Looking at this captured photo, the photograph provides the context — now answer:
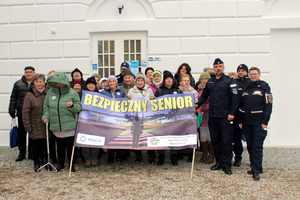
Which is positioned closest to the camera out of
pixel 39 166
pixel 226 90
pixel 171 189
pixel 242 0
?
pixel 171 189

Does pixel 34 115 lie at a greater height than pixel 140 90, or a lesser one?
lesser

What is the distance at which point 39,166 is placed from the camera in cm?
495

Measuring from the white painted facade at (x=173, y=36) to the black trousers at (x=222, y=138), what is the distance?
2712 millimetres

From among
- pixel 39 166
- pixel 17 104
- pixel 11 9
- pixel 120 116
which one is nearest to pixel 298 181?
pixel 120 116

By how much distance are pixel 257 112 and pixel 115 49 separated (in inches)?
181

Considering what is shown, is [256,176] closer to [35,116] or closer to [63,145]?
[63,145]

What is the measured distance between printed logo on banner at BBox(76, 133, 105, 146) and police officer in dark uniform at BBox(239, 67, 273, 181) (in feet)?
8.89

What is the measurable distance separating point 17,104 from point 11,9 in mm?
3551

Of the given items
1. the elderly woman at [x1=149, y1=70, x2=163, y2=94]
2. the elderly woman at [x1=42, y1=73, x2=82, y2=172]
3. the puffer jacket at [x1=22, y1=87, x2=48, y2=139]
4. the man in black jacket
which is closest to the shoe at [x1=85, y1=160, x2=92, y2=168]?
the elderly woman at [x1=42, y1=73, x2=82, y2=172]

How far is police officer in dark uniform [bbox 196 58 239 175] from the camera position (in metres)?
4.57

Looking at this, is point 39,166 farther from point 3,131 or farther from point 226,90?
point 226,90

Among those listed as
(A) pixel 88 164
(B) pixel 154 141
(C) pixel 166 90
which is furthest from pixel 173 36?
(A) pixel 88 164

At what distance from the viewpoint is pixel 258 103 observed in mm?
4383

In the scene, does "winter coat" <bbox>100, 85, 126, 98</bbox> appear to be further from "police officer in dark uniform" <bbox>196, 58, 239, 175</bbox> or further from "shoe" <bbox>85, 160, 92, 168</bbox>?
"police officer in dark uniform" <bbox>196, 58, 239, 175</bbox>
